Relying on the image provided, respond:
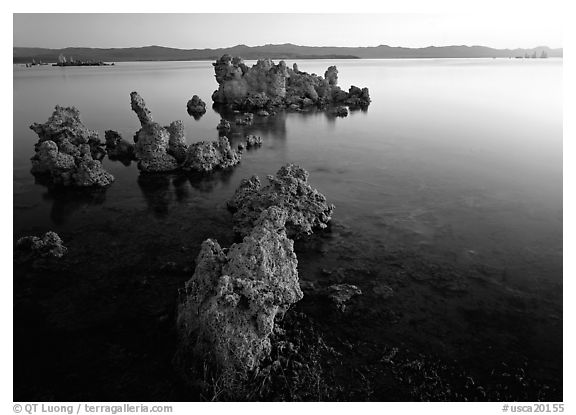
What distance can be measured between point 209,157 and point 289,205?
12.7 metres

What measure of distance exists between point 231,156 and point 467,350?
24.1m

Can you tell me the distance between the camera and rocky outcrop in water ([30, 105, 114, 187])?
2725cm

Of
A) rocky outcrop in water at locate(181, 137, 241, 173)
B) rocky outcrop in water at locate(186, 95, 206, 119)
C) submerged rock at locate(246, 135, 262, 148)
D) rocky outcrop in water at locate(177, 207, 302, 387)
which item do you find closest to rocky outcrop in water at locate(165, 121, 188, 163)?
rocky outcrop in water at locate(181, 137, 241, 173)

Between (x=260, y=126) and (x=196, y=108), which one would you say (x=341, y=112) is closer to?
(x=260, y=126)

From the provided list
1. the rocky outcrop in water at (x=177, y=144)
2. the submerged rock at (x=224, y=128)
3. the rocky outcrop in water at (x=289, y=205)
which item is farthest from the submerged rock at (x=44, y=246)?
the submerged rock at (x=224, y=128)

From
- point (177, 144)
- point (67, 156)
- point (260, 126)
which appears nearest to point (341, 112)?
point (260, 126)

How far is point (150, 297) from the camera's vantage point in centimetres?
1495

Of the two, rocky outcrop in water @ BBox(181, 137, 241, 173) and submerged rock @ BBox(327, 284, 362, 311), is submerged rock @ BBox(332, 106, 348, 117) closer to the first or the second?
rocky outcrop in water @ BBox(181, 137, 241, 173)

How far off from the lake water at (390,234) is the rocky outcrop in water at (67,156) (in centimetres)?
131

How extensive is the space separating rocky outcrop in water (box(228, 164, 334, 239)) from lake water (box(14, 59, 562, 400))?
921 millimetres

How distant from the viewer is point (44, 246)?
18.0 m

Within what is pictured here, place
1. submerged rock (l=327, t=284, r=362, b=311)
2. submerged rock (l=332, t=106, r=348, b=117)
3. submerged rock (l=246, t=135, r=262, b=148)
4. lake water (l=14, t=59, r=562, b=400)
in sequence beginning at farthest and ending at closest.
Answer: submerged rock (l=332, t=106, r=348, b=117), submerged rock (l=246, t=135, r=262, b=148), submerged rock (l=327, t=284, r=362, b=311), lake water (l=14, t=59, r=562, b=400)

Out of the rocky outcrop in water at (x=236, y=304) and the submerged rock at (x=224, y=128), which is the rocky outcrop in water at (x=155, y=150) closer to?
the submerged rock at (x=224, y=128)

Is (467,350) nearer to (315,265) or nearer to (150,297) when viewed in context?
(315,265)
